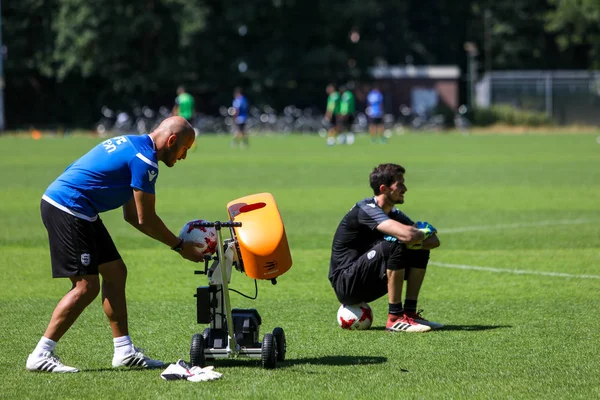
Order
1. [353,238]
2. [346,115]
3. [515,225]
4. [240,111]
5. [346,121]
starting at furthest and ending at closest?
1. [346,121]
2. [346,115]
3. [240,111]
4. [515,225]
5. [353,238]

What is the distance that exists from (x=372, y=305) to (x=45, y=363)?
396 centimetres

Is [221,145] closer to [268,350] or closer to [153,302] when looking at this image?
[153,302]

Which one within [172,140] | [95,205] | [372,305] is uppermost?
[172,140]

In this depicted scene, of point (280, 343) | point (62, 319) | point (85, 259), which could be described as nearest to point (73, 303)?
point (62, 319)

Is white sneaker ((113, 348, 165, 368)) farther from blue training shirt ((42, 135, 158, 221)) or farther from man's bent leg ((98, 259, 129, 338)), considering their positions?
blue training shirt ((42, 135, 158, 221))

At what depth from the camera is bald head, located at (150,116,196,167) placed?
22.7 feet

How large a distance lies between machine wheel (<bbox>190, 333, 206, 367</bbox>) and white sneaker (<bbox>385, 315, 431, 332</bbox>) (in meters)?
2.24

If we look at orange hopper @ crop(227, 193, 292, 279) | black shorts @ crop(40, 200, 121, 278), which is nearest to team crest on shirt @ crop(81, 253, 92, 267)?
black shorts @ crop(40, 200, 121, 278)

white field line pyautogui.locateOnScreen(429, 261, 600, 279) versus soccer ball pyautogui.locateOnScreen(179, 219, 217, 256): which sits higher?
soccer ball pyautogui.locateOnScreen(179, 219, 217, 256)

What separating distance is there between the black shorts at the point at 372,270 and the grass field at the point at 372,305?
0.33 m

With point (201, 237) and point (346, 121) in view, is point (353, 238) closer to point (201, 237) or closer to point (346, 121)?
point (201, 237)

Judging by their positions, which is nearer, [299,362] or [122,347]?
[122,347]

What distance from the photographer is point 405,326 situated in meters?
8.75

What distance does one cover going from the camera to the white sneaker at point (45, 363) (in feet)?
23.3
